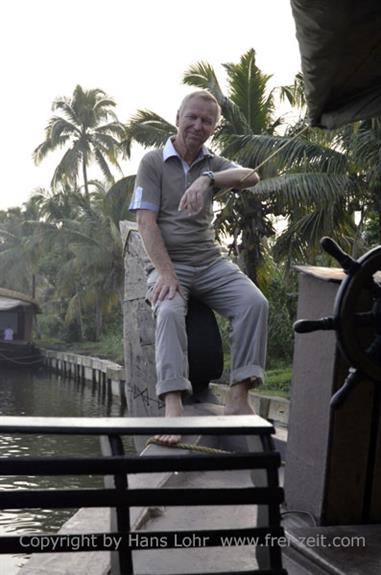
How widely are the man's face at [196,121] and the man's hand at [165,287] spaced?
0.60 m

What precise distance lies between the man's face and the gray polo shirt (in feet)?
0.32

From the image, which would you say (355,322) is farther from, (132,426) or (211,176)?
(211,176)

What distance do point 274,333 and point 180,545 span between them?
2103cm

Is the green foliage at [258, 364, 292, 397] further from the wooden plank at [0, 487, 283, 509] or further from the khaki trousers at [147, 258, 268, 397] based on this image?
the wooden plank at [0, 487, 283, 509]

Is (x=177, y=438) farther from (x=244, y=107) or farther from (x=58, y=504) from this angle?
(x=244, y=107)

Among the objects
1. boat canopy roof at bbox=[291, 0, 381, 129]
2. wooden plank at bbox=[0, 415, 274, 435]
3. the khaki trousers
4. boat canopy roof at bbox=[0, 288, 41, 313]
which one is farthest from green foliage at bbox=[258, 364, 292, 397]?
boat canopy roof at bbox=[0, 288, 41, 313]

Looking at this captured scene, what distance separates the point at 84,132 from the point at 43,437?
24553mm

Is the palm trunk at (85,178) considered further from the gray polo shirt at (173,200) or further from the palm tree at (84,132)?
the gray polo shirt at (173,200)

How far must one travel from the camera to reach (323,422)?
9.00 ft

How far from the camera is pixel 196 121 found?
3520 mm

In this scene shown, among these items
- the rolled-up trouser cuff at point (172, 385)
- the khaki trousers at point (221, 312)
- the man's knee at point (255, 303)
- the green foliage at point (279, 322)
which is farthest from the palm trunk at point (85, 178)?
the rolled-up trouser cuff at point (172, 385)

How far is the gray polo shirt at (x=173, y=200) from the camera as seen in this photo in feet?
11.8

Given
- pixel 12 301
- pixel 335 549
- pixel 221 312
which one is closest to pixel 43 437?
pixel 221 312

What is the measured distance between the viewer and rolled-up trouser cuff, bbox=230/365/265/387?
3.44 m
